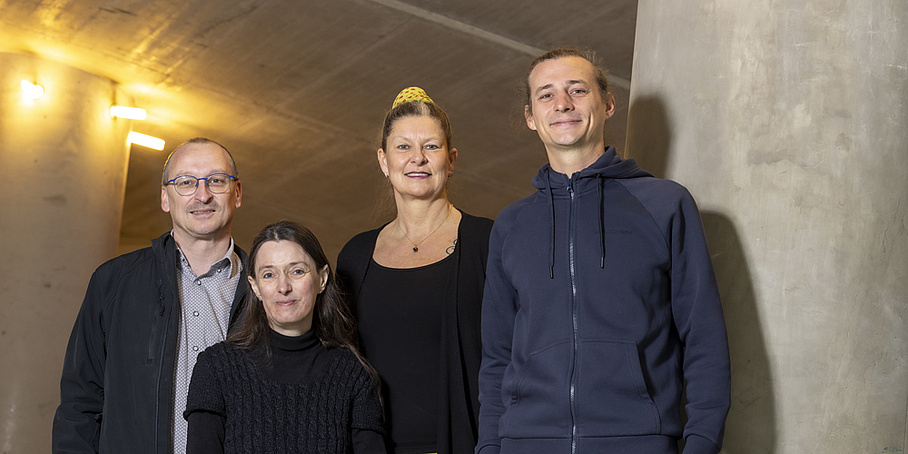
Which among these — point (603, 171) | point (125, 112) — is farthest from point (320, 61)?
point (603, 171)

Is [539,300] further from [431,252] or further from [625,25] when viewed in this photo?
[625,25]

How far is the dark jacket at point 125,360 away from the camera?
234 centimetres

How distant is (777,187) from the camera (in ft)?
6.64

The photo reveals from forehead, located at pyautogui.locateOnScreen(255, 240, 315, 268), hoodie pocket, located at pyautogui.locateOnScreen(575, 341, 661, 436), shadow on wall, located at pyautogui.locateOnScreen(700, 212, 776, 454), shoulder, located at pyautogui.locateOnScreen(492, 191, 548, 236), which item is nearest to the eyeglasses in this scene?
forehead, located at pyautogui.locateOnScreen(255, 240, 315, 268)

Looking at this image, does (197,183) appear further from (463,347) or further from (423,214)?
(463,347)

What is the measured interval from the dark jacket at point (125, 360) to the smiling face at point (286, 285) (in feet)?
0.45

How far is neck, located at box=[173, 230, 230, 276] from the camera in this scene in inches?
100

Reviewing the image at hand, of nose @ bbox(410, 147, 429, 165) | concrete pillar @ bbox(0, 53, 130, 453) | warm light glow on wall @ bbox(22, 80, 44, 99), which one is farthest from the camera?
warm light glow on wall @ bbox(22, 80, 44, 99)

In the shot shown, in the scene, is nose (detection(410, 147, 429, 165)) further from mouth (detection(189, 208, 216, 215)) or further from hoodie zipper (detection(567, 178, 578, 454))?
hoodie zipper (detection(567, 178, 578, 454))

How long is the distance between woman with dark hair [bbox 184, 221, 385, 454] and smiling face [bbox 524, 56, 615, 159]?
793 millimetres

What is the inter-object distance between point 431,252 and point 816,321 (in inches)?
43.4

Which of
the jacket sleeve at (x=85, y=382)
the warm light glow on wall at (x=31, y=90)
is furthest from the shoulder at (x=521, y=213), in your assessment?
the warm light glow on wall at (x=31, y=90)

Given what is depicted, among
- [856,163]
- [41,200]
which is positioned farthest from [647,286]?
[41,200]

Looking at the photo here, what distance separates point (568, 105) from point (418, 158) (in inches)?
27.4
